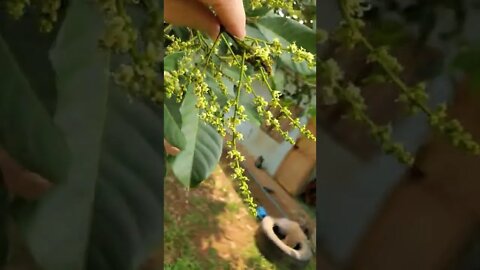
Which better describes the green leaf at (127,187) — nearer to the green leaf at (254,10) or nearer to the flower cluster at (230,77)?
the flower cluster at (230,77)

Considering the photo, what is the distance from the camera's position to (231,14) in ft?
2.48

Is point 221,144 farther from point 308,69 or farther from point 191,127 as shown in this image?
point 308,69

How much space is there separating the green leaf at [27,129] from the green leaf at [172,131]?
144mm

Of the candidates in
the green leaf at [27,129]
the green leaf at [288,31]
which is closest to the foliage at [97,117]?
the green leaf at [27,129]

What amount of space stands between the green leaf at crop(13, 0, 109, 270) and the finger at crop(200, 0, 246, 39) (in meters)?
0.16

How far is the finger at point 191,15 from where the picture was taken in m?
0.74

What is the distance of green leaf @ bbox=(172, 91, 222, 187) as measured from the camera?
0.77 metres

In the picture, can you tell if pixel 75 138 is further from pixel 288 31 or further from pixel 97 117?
pixel 288 31

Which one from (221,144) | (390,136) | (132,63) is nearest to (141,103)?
(132,63)

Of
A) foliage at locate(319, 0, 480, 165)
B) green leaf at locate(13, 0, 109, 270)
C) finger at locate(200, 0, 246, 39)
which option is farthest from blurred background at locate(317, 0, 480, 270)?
green leaf at locate(13, 0, 109, 270)

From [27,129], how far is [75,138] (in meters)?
0.05

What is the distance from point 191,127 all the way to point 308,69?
17cm

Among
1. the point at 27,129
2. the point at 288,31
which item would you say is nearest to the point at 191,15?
the point at 288,31

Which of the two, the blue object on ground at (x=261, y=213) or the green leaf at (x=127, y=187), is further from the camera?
the blue object on ground at (x=261, y=213)
